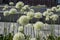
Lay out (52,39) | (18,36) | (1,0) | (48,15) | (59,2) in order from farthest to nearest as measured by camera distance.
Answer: (1,0)
(59,2)
(48,15)
(52,39)
(18,36)

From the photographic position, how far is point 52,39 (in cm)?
139

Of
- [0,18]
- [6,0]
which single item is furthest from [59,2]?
[0,18]

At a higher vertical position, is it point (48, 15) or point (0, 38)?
point (48, 15)

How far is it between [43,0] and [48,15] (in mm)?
4040

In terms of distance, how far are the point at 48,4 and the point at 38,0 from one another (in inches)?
13.4

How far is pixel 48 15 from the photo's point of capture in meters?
1.58

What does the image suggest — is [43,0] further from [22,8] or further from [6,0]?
[22,8]

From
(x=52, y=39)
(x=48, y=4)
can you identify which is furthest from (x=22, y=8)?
(x=48, y=4)

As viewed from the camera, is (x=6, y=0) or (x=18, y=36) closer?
(x=18, y=36)

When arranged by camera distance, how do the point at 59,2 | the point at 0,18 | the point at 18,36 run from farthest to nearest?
the point at 59,2 → the point at 0,18 → the point at 18,36

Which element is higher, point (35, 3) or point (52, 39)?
point (35, 3)

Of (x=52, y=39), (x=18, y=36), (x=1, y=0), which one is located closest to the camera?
(x=18, y=36)

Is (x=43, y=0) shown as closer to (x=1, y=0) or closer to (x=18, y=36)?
(x=1, y=0)

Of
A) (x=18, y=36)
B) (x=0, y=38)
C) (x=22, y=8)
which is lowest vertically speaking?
(x=0, y=38)
